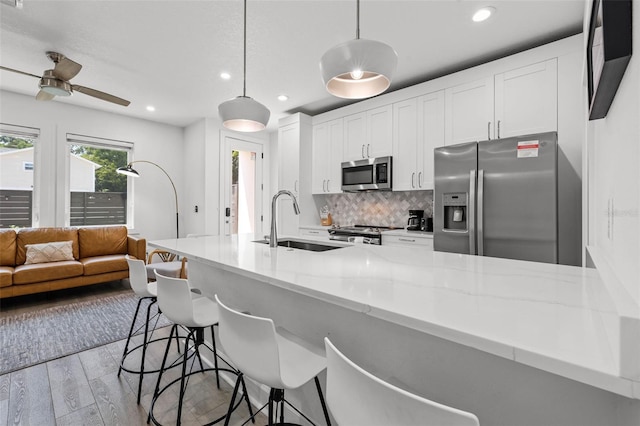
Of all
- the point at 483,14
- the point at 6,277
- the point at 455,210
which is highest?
the point at 483,14

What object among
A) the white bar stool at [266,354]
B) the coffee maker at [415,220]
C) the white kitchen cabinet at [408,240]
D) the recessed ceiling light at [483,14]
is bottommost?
the white bar stool at [266,354]

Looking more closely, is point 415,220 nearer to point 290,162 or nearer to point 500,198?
point 500,198

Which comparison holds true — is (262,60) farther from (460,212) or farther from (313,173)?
(460,212)

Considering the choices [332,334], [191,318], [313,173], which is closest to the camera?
[332,334]

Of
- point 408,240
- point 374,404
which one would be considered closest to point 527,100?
point 408,240

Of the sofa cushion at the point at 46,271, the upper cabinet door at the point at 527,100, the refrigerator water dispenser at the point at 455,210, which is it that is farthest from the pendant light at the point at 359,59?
the sofa cushion at the point at 46,271

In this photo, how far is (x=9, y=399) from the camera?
6.28 feet

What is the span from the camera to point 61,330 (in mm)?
2922

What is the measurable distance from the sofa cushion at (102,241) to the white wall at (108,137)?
18.7 inches

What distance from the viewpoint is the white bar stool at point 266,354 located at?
1.02m

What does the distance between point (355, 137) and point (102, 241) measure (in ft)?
12.9

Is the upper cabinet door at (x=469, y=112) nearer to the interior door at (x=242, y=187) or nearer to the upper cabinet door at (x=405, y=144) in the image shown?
A: the upper cabinet door at (x=405, y=144)

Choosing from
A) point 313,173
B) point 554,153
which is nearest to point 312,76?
point 313,173

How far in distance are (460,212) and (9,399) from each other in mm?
3552
